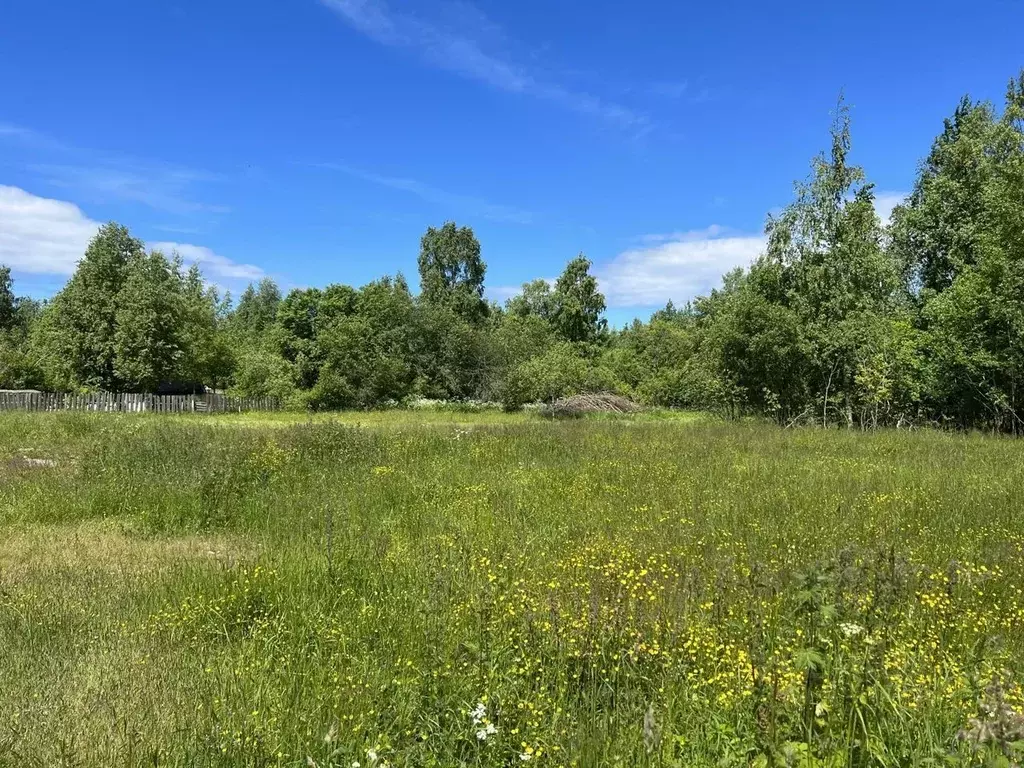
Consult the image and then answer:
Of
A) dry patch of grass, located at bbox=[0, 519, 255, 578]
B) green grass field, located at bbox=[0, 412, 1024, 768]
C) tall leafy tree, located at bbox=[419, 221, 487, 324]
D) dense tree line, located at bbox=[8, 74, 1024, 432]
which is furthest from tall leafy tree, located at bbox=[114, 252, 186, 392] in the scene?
→ dry patch of grass, located at bbox=[0, 519, 255, 578]

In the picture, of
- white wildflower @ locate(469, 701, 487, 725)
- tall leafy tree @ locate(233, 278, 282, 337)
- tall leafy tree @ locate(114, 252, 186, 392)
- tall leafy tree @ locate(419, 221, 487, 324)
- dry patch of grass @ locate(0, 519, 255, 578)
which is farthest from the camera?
tall leafy tree @ locate(233, 278, 282, 337)

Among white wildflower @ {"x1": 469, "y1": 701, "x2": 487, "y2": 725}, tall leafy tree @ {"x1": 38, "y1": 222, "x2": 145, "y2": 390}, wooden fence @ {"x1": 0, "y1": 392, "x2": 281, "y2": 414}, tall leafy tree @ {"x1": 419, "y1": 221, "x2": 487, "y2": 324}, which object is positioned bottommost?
wooden fence @ {"x1": 0, "y1": 392, "x2": 281, "y2": 414}

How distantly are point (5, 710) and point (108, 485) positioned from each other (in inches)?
292

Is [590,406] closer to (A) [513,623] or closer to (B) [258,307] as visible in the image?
(A) [513,623]

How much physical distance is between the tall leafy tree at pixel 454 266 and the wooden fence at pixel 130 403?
76.3ft

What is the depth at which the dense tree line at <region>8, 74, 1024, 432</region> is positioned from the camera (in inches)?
835

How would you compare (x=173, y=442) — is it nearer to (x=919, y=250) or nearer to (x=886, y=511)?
(x=886, y=511)

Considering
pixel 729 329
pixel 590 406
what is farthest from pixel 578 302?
pixel 729 329

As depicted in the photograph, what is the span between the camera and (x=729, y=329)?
2608cm

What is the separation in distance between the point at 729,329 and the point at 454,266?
40.3m

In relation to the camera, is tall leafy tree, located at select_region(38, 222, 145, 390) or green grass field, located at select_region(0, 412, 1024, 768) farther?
tall leafy tree, located at select_region(38, 222, 145, 390)

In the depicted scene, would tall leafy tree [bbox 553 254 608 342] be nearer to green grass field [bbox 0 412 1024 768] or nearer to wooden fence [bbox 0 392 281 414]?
wooden fence [bbox 0 392 281 414]

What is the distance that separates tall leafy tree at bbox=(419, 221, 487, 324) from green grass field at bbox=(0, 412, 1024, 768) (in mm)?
51655

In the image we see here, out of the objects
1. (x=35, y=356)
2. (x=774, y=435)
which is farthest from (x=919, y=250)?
(x=35, y=356)
